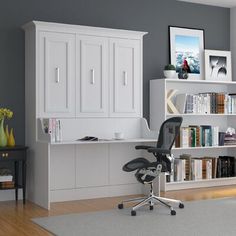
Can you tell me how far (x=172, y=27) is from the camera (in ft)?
23.5

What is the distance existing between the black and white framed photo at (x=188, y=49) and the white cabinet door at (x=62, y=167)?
7.18ft

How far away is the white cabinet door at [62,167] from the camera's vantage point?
6023 mm

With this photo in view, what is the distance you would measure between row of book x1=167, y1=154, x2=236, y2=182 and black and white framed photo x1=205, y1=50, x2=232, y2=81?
1.26m

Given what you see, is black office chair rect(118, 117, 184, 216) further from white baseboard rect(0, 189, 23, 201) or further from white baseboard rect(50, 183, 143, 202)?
white baseboard rect(0, 189, 23, 201)

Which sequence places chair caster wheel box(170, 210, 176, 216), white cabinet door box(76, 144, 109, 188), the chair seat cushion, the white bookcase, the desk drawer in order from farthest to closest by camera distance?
the white bookcase, white cabinet door box(76, 144, 109, 188), the desk drawer, the chair seat cushion, chair caster wheel box(170, 210, 176, 216)

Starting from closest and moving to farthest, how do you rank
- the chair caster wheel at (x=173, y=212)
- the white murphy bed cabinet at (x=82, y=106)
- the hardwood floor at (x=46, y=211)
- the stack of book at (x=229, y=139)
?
the hardwood floor at (x=46, y=211)
the chair caster wheel at (x=173, y=212)
the white murphy bed cabinet at (x=82, y=106)
the stack of book at (x=229, y=139)

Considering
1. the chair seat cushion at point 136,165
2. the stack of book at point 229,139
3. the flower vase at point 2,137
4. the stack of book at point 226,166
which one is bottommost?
the stack of book at point 226,166

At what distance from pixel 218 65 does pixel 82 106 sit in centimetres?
257

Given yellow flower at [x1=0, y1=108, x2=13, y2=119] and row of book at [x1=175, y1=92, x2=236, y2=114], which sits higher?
row of book at [x1=175, y1=92, x2=236, y2=114]

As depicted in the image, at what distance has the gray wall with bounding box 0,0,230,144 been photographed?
19.6ft

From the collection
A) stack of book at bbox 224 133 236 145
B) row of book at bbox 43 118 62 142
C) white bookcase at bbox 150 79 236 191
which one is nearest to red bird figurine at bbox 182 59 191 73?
white bookcase at bbox 150 79 236 191

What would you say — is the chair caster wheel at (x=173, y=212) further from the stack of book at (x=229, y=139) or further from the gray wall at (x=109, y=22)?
the stack of book at (x=229, y=139)

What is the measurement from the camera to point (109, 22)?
21.9 feet

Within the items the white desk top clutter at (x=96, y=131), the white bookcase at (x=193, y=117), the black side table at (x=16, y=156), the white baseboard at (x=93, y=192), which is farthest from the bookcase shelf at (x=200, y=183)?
the black side table at (x=16, y=156)
